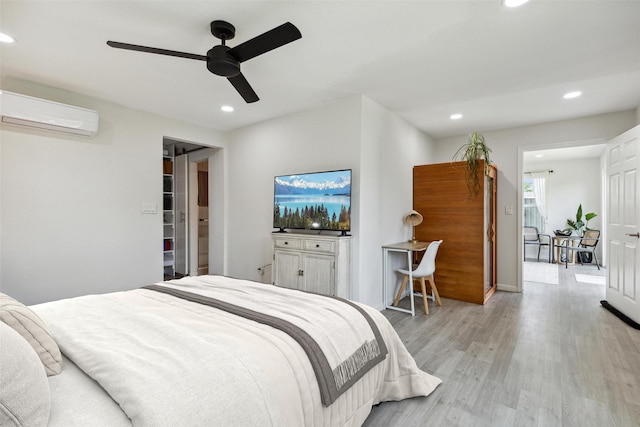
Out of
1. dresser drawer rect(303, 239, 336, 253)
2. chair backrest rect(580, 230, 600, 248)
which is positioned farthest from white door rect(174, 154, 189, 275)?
chair backrest rect(580, 230, 600, 248)

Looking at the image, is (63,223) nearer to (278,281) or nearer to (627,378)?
(278,281)

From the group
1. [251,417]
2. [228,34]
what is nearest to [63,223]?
[228,34]

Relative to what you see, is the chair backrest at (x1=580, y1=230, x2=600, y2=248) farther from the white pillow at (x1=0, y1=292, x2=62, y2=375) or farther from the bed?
the white pillow at (x1=0, y1=292, x2=62, y2=375)

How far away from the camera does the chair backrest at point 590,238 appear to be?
6.13 metres

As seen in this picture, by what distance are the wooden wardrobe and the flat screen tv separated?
64.1 inches

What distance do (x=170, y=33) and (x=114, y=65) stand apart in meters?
0.86

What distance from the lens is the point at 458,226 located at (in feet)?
13.0

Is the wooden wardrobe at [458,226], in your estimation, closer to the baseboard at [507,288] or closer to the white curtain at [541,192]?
the baseboard at [507,288]

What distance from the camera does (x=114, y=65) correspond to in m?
2.60

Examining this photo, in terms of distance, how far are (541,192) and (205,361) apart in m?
8.77

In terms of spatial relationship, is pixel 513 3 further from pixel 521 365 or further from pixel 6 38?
pixel 6 38

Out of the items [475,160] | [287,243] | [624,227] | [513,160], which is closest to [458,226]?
[475,160]

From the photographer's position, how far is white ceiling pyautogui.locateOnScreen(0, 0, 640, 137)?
1898 mm

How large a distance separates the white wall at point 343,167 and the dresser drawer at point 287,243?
594 millimetres
